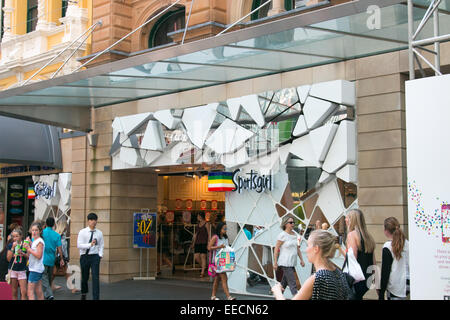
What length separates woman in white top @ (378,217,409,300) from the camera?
8.73 meters

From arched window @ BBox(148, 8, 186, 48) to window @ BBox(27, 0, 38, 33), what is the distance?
669 centimetres

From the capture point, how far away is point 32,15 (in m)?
23.3

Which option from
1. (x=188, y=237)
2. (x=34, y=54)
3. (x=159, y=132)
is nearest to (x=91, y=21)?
(x=34, y=54)

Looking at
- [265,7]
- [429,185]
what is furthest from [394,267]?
[265,7]

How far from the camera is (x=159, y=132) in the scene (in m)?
16.1

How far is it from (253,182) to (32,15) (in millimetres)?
13573

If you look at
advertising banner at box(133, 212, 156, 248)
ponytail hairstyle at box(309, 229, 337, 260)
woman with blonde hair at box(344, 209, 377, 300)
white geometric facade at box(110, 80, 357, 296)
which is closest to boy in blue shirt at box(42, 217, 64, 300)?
white geometric facade at box(110, 80, 357, 296)

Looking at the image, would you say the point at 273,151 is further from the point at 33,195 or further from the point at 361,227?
the point at 33,195

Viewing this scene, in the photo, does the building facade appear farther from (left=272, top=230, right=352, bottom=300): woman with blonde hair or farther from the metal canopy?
(left=272, top=230, right=352, bottom=300): woman with blonde hair

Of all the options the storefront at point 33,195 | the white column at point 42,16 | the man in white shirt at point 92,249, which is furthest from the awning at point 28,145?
the man in white shirt at point 92,249

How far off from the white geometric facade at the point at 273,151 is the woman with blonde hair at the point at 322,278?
6.93 m
